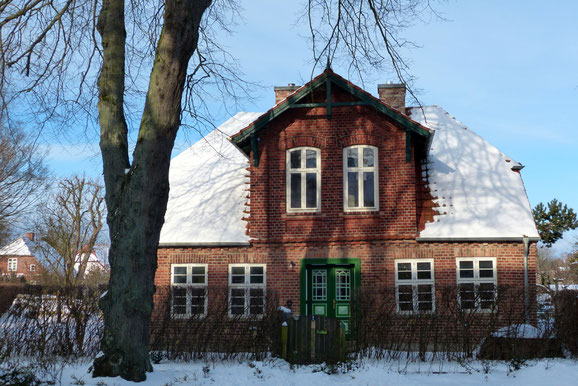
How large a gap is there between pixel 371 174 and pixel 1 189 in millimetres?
19970

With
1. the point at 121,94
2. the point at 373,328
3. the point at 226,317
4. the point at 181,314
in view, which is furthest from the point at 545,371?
the point at 121,94

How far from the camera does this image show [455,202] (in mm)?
16016

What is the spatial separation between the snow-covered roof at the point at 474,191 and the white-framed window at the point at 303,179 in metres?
3.11

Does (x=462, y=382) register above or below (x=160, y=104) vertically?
below

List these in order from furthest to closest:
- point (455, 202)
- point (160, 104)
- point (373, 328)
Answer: point (455, 202) < point (373, 328) < point (160, 104)

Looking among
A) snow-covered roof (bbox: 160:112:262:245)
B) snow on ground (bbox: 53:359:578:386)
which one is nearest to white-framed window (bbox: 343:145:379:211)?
snow-covered roof (bbox: 160:112:262:245)

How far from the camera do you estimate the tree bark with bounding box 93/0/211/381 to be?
8.61 m

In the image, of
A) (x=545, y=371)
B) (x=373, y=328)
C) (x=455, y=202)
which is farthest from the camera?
(x=455, y=202)

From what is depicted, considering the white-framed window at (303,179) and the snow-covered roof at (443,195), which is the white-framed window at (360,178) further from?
the snow-covered roof at (443,195)

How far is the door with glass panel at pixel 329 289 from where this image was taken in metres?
15.9

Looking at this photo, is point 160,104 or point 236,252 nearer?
point 160,104

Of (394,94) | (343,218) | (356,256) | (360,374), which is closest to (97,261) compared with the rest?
(394,94)

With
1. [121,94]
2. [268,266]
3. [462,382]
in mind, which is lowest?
[462,382]

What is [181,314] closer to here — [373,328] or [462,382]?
[373,328]
